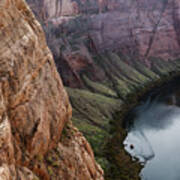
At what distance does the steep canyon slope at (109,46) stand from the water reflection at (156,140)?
1168 cm

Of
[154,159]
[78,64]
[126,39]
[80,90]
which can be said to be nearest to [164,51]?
[126,39]

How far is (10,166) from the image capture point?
51.4ft

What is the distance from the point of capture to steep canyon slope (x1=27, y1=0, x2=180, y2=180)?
102 metres

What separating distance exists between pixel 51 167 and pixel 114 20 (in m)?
122

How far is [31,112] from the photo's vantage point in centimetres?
1970

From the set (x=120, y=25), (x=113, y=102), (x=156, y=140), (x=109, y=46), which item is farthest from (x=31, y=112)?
(x=120, y=25)

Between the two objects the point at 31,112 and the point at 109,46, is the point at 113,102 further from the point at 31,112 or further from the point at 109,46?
the point at 31,112

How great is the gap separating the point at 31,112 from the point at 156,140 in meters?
53.2

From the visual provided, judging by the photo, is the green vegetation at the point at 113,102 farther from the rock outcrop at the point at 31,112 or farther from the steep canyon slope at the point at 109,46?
the rock outcrop at the point at 31,112

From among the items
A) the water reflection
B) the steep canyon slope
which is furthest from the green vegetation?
the water reflection

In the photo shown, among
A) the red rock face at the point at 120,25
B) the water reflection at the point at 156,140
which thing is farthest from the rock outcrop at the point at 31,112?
the red rock face at the point at 120,25

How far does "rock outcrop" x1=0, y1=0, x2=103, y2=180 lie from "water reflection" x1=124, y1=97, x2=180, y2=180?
106 ft

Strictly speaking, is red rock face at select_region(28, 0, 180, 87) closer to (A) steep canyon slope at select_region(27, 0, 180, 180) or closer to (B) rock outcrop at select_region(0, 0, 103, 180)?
(A) steep canyon slope at select_region(27, 0, 180, 180)

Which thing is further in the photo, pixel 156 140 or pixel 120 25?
pixel 120 25
